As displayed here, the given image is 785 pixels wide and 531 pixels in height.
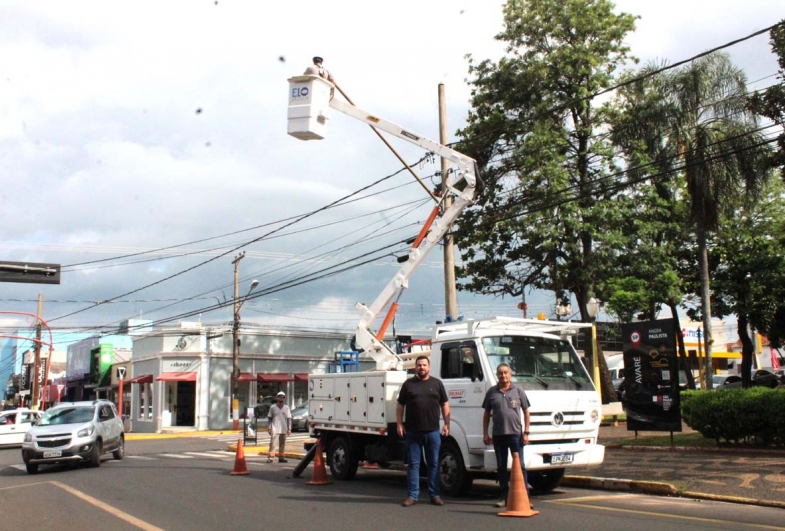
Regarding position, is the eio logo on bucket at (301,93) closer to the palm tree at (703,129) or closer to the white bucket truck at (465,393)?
the white bucket truck at (465,393)

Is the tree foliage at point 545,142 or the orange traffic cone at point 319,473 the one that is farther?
the tree foliage at point 545,142

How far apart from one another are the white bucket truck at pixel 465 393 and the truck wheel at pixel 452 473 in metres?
0.01

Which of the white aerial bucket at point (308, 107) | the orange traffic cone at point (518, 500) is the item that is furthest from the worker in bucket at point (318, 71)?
the orange traffic cone at point (518, 500)

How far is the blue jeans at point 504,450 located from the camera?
9328 mm

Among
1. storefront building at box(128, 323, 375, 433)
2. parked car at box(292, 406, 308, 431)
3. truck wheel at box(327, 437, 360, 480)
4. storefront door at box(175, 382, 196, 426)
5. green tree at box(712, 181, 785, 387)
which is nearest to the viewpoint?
truck wheel at box(327, 437, 360, 480)

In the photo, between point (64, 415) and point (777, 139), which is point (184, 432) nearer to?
point (64, 415)

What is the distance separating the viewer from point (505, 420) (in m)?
9.30

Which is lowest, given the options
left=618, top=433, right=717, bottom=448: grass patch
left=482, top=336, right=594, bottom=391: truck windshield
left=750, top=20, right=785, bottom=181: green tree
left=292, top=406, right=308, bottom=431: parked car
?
left=292, top=406, right=308, bottom=431: parked car

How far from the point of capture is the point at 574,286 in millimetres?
28047

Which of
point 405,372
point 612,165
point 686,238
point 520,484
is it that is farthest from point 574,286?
point 520,484

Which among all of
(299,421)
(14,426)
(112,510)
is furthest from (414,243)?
(299,421)

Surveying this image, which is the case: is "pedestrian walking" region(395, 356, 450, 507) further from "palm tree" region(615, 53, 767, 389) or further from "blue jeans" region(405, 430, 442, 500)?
"palm tree" region(615, 53, 767, 389)

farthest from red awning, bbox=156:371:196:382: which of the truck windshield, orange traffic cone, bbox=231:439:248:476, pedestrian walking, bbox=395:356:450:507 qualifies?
pedestrian walking, bbox=395:356:450:507

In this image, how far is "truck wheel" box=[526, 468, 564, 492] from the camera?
11078mm
